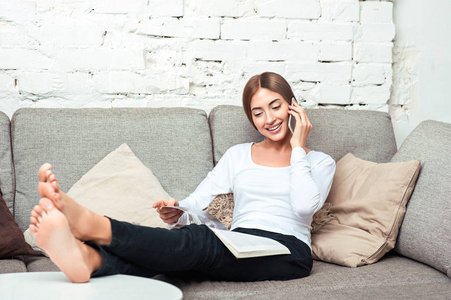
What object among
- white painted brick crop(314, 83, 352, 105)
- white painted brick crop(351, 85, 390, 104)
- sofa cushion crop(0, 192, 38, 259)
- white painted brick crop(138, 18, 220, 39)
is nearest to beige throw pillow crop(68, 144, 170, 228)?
sofa cushion crop(0, 192, 38, 259)

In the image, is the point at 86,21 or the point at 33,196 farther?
the point at 86,21

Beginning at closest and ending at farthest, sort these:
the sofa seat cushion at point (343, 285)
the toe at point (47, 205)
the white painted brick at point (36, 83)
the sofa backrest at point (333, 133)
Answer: the toe at point (47, 205)
the sofa seat cushion at point (343, 285)
the sofa backrest at point (333, 133)
the white painted brick at point (36, 83)

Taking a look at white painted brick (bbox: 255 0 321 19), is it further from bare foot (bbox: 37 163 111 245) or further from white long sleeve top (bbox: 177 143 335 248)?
bare foot (bbox: 37 163 111 245)

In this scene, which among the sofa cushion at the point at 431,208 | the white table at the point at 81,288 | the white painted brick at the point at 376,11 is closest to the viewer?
the white table at the point at 81,288

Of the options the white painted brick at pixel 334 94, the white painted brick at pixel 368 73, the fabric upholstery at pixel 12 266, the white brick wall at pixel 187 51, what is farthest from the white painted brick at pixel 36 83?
the white painted brick at pixel 368 73

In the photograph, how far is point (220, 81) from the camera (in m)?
2.53

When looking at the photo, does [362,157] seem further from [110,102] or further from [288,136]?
Answer: [110,102]

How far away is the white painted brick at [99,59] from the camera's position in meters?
2.35

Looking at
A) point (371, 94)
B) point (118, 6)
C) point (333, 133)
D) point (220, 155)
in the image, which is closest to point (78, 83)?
point (118, 6)

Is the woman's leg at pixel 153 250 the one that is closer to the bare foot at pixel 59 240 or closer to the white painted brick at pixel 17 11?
the bare foot at pixel 59 240

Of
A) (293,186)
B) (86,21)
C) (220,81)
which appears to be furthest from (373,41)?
(86,21)

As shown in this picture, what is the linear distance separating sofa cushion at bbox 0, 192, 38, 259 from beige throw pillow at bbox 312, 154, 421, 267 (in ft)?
3.32

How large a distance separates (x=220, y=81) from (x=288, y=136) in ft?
2.04

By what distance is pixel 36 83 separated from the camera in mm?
2334
